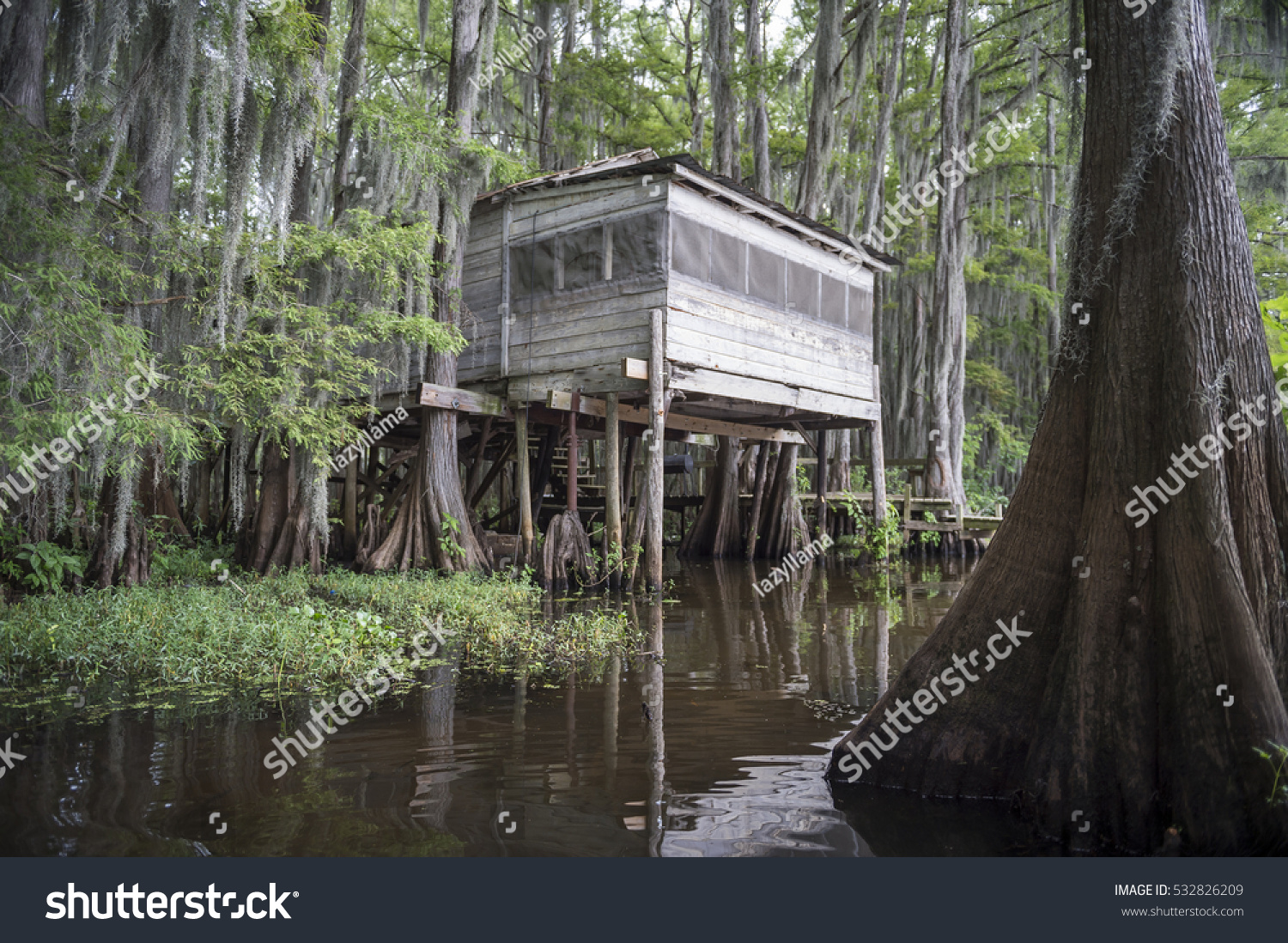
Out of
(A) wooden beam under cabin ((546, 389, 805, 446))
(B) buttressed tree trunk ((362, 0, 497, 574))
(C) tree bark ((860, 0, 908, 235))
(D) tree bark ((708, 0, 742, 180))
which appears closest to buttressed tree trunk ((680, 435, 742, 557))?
(A) wooden beam under cabin ((546, 389, 805, 446))

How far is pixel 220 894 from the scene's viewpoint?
3002mm

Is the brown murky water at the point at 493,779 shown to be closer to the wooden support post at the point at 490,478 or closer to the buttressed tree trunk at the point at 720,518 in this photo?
the wooden support post at the point at 490,478

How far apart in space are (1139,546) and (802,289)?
12.3 meters

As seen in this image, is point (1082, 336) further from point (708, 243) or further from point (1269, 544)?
point (708, 243)

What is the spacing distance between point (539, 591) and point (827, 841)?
8395 mm

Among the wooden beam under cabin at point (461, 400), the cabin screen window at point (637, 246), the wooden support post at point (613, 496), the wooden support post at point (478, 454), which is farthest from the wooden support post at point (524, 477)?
the cabin screen window at point (637, 246)


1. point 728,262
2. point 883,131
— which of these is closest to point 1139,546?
point 728,262

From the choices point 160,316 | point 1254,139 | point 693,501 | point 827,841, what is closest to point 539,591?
point 160,316

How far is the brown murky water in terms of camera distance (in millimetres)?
3715

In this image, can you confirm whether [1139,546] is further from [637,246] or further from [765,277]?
[765,277]

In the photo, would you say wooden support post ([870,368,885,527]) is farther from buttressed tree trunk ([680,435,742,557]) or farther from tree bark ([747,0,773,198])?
tree bark ([747,0,773,198])

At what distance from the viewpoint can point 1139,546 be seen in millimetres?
3891

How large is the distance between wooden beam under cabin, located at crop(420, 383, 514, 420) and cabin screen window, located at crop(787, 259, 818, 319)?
5.37 metres

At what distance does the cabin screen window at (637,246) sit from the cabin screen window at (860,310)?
18.3 feet
